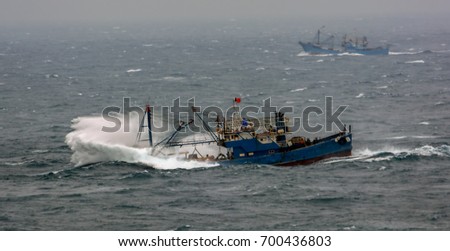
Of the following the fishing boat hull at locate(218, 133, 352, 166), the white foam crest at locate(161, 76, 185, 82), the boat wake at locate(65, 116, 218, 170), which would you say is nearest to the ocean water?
the boat wake at locate(65, 116, 218, 170)

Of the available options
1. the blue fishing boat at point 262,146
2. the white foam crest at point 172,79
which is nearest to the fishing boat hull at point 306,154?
the blue fishing boat at point 262,146

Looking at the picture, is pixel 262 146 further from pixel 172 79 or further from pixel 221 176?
pixel 172 79

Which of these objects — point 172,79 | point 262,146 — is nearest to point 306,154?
point 262,146

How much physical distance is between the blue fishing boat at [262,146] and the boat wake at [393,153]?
1.96 meters

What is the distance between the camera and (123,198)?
6412cm

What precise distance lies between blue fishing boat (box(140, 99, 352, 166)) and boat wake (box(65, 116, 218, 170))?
1096 mm

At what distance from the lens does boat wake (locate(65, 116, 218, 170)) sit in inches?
2945

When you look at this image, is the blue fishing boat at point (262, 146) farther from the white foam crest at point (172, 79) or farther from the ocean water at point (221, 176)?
the white foam crest at point (172, 79)

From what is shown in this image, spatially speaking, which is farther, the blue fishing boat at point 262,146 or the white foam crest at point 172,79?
the white foam crest at point 172,79

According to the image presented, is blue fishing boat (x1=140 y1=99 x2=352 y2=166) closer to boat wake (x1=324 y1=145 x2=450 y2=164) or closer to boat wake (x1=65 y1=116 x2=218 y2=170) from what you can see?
boat wake (x1=65 y1=116 x2=218 y2=170)

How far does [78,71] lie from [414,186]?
11857 cm

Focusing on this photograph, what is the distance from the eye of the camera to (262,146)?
7450 centimetres

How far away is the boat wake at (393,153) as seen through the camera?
7650 centimetres

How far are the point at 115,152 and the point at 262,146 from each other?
52.5 feet
